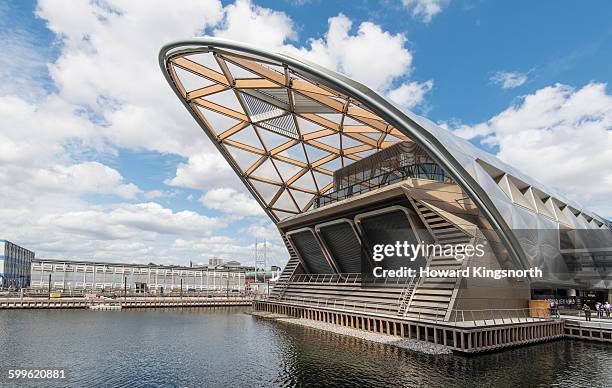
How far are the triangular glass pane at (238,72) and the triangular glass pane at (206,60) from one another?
3.40ft

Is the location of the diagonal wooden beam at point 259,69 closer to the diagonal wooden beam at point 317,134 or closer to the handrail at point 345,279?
the diagonal wooden beam at point 317,134

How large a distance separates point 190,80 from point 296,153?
47.3 feet

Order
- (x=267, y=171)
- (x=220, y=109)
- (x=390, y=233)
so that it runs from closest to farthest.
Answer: (x=390, y=233) → (x=220, y=109) → (x=267, y=171)

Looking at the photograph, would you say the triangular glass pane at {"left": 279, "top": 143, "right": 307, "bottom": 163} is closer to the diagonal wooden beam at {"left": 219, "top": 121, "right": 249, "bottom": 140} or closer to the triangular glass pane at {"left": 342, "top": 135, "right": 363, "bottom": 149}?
the triangular glass pane at {"left": 342, "top": 135, "right": 363, "bottom": 149}

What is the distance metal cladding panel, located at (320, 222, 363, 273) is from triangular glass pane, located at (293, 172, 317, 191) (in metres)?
8.49

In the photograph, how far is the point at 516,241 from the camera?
29484 millimetres

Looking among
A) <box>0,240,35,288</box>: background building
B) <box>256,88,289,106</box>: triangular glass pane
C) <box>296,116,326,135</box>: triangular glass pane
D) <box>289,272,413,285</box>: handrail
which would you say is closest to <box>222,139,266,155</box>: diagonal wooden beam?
<box>296,116,326,135</box>: triangular glass pane

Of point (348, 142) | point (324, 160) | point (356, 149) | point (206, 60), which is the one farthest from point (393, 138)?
point (206, 60)

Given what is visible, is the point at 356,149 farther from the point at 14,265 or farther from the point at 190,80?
the point at 14,265

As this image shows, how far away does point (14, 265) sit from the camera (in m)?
86.2

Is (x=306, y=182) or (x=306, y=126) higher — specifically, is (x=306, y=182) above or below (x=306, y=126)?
below

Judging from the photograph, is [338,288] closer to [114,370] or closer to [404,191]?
[404,191]

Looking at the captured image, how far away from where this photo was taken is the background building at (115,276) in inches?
3536
